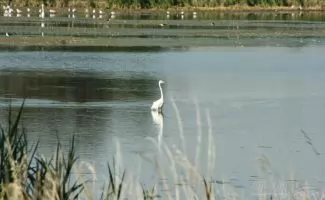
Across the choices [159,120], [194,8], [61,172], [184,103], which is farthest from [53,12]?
[61,172]

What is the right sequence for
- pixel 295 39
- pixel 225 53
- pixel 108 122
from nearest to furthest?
pixel 108 122 < pixel 225 53 < pixel 295 39

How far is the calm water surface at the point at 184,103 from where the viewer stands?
33.9 feet

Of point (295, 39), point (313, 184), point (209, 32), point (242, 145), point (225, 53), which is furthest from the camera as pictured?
point (209, 32)

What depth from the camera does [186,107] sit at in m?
14.9

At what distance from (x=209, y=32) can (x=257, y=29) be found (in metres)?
3.40

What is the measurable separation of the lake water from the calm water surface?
0.02 meters

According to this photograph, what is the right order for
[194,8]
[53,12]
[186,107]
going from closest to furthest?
[186,107]
[53,12]
[194,8]

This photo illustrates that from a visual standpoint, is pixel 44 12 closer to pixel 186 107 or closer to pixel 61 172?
pixel 186 107

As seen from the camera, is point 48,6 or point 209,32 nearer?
point 209,32

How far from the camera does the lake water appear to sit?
32.2 feet

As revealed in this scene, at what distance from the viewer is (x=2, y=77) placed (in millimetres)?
19031

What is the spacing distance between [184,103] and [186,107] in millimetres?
504

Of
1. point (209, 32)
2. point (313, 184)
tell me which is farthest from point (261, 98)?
point (209, 32)

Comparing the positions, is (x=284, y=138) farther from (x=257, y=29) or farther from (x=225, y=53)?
(x=257, y=29)
